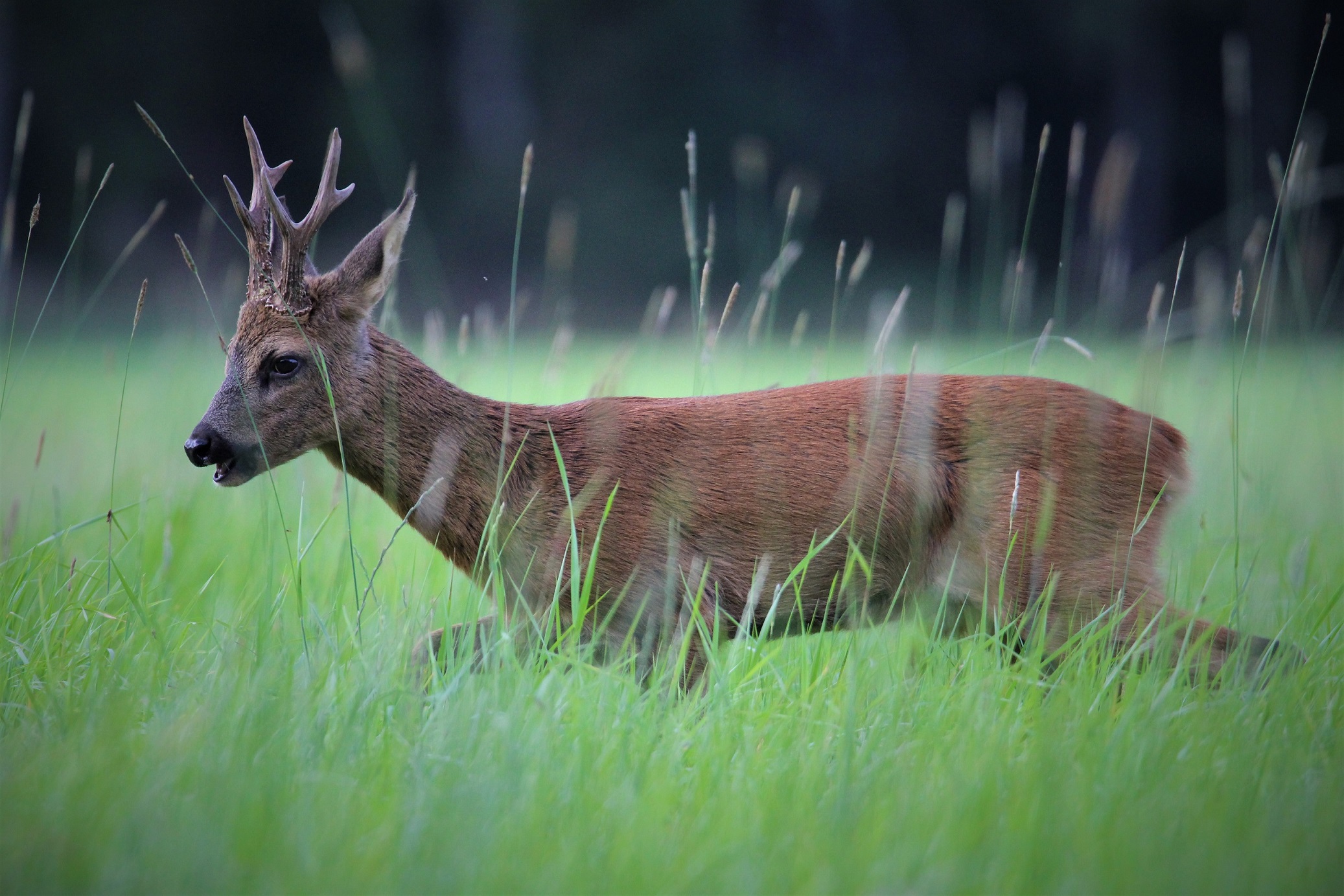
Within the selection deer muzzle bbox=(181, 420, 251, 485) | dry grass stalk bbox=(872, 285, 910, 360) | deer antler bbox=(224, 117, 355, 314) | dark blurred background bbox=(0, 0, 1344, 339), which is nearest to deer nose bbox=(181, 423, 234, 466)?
deer muzzle bbox=(181, 420, 251, 485)

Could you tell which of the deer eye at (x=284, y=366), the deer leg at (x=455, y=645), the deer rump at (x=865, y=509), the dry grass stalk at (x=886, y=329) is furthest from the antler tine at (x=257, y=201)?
the dry grass stalk at (x=886, y=329)

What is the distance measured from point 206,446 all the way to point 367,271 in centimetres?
64

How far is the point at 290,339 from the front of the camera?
10.8 feet

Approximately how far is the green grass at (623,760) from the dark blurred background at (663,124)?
14.2m

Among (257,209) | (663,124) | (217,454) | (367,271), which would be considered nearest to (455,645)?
(217,454)

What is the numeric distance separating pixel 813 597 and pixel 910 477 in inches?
15.9

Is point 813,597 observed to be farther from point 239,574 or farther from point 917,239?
point 917,239

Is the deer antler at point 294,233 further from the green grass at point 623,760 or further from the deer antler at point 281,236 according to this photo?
the green grass at point 623,760

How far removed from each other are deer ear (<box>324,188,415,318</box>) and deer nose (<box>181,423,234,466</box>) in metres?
0.48

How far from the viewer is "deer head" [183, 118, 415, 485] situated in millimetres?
3230

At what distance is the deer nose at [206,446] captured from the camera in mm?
3170

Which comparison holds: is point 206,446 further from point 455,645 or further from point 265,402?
point 455,645

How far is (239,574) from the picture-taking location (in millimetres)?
3980

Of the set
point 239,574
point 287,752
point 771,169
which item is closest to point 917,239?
point 771,169
